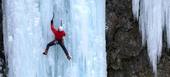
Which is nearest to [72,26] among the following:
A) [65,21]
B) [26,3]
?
[65,21]

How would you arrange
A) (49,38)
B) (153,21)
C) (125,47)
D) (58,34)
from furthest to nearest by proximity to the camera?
(125,47), (153,21), (49,38), (58,34)

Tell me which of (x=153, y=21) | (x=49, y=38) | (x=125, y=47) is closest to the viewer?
(x=49, y=38)

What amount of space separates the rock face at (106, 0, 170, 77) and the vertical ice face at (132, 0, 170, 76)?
0.10m

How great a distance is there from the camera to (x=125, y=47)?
410 inches

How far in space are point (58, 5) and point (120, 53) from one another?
4.37 feet

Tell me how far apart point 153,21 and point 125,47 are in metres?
0.61

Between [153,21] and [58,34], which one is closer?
[58,34]

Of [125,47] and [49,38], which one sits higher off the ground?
[49,38]

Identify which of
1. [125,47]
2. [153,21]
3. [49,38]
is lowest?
[125,47]

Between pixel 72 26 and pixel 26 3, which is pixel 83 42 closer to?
pixel 72 26

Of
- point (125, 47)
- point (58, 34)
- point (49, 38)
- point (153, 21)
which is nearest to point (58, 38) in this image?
point (58, 34)

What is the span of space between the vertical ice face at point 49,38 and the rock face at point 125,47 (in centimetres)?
51

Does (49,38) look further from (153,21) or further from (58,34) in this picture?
(153,21)

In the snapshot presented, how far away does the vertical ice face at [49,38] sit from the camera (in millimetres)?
9703
